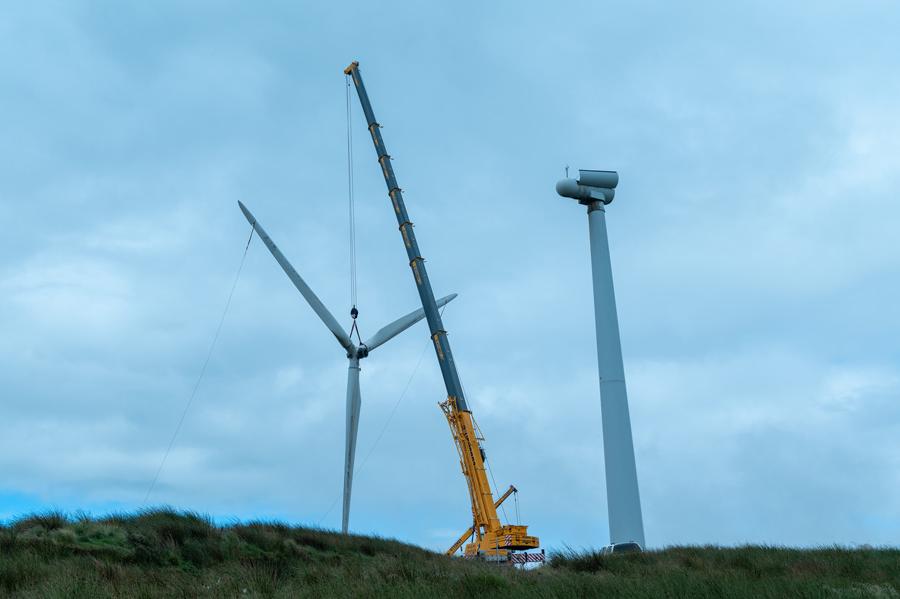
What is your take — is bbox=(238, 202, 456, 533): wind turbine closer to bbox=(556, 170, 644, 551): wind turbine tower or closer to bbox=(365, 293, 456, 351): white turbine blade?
bbox=(365, 293, 456, 351): white turbine blade

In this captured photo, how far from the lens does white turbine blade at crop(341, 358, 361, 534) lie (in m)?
50.1

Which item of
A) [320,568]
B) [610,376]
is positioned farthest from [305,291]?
[320,568]

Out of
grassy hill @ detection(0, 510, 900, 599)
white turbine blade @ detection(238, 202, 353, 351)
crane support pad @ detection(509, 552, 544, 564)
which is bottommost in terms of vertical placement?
grassy hill @ detection(0, 510, 900, 599)

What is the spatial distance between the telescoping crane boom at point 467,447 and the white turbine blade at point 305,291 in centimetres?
547

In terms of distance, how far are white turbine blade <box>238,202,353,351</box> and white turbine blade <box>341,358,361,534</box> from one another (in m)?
1.55

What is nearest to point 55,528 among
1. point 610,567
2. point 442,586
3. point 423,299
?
point 442,586

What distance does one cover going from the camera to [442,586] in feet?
61.0

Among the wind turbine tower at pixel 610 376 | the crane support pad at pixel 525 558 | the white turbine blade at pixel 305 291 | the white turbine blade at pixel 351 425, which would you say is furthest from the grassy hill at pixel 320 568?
the white turbine blade at pixel 305 291

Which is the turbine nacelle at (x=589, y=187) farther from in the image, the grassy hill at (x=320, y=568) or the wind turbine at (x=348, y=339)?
the wind turbine at (x=348, y=339)

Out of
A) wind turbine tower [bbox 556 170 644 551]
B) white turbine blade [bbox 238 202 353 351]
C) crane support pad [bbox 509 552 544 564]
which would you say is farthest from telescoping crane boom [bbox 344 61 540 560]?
wind turbine tower [bbox 556 170 644 551]

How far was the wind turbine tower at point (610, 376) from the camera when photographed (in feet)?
103

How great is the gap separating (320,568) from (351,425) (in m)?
29.8

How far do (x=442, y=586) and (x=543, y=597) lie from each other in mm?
2622

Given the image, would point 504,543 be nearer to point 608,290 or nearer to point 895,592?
point 608,290
